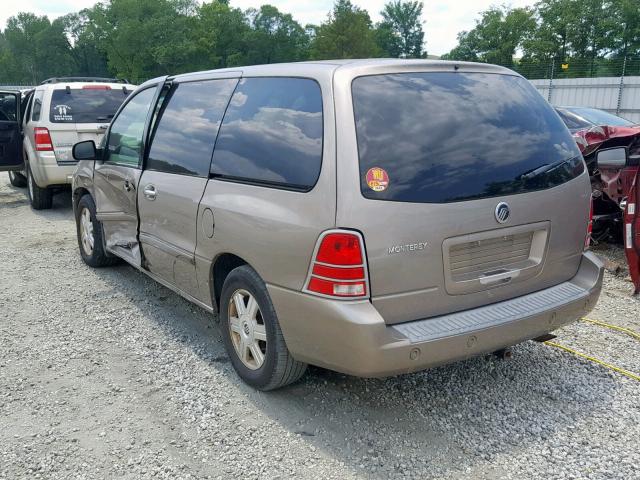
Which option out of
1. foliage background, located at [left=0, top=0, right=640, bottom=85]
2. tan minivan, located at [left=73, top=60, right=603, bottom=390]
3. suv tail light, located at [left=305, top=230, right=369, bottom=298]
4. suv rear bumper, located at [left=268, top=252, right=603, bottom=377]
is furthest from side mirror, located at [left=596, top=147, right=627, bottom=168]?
foliage background, located at [left=0, top=0, right=640, bottom=85]

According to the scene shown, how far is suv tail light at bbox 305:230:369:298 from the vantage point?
277cm

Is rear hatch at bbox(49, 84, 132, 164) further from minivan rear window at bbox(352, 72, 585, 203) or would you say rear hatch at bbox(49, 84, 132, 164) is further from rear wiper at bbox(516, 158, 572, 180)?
rear wiper at bbox(516, 158, 572, 180)

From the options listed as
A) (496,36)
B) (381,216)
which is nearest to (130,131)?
(381,216)

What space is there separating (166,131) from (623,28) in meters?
55.7

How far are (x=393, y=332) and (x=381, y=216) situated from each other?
0.55 metres

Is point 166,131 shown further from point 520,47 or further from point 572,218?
point 520,47

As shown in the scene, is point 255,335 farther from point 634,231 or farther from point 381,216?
point 634,231

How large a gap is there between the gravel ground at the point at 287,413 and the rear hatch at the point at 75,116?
4.79m

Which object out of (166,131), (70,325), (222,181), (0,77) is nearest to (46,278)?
(70,325)

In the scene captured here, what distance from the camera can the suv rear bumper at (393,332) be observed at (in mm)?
2773

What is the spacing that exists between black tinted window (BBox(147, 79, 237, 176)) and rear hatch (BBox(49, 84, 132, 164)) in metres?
4.72

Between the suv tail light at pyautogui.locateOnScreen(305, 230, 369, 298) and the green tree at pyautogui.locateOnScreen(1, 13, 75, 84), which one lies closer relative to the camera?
the suv tail light at pyautogui.locateOnScreen(305, 230, 369, 298)

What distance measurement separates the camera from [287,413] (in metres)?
3.33

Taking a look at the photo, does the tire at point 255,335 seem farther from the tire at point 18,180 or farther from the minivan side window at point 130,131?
the tire at point 18,180
